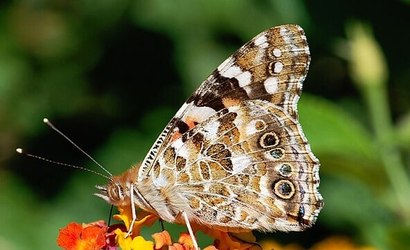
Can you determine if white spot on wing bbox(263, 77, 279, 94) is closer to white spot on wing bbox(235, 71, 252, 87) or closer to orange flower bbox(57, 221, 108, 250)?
white spot on wing bbox(235, 71, 252, 87)

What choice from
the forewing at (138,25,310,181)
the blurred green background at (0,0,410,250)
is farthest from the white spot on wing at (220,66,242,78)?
the blurred green background at (0,0,410,250)

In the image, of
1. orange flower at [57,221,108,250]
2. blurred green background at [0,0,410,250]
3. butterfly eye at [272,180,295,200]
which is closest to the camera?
orange flower at [57,221,108,250]

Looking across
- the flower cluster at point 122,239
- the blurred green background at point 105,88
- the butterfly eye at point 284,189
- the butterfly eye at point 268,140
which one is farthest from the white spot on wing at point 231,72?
the blurred green background at point 105,88

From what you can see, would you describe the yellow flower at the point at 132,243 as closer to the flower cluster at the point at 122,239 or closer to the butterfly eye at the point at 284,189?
the flower cluster at the point at 122,239

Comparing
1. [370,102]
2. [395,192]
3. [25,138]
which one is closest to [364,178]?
[395,192]

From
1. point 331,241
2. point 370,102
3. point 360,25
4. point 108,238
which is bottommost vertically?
point 108,238

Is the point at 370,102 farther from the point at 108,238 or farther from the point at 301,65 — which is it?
the point at 108,238
